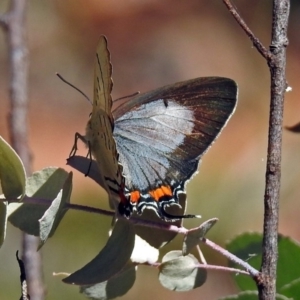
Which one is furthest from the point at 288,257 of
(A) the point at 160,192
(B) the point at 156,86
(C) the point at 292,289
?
(B) the point at 156,86

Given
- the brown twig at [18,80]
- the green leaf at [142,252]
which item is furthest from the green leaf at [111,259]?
the brown twig at [18,80]

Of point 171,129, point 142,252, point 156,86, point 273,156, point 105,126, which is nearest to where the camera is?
point 273,156

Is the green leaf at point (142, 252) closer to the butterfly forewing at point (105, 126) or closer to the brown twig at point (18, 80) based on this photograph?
the butterfly forewing at point (105, 126)

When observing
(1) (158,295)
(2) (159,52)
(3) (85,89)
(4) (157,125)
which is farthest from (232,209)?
(4) (157,125)

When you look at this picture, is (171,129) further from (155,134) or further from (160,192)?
(160,192)

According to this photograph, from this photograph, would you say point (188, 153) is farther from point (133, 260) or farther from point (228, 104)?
point (133, 260)

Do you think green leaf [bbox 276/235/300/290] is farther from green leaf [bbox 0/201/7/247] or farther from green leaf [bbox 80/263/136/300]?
green leaf [bbox 0/201/7/247]

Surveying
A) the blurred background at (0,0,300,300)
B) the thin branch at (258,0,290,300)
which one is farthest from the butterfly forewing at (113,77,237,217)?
the blurred background at (0,0,300,300)
